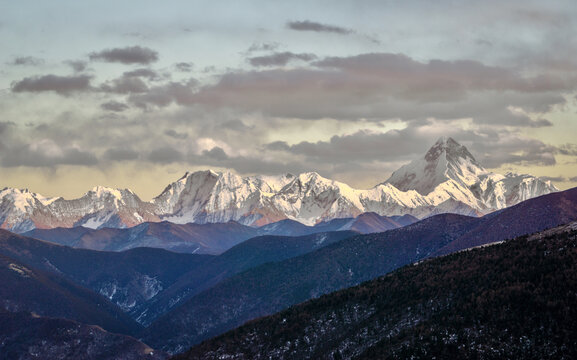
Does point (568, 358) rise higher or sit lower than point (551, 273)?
lower

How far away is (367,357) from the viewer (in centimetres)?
19962

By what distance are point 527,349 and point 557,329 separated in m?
8.64

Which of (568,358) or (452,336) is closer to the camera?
(568,358)

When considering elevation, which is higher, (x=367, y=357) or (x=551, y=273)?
(x=551, y=273)

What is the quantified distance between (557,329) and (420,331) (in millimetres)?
35053

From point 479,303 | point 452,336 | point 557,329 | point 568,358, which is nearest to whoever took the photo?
point 568,358

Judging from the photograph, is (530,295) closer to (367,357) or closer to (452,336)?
(452,336)

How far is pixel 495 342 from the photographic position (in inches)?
6919

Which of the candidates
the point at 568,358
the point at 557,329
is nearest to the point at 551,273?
the point at 557,329

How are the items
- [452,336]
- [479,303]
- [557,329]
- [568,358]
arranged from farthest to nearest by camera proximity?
[479,303] → [452,336] → [557,329] → [568,358]

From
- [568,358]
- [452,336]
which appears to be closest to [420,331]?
[452,336]

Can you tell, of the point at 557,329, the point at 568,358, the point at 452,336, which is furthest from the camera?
the point at 452,336

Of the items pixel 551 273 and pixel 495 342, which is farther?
pixel 551 273

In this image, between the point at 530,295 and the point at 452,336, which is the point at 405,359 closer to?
the point at 452,336
